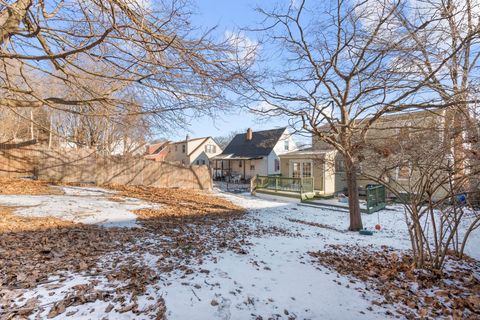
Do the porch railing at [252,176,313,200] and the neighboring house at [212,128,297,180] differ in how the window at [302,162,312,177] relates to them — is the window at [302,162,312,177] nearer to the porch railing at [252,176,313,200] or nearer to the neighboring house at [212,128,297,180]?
the porch railing at [252,176,313,200]

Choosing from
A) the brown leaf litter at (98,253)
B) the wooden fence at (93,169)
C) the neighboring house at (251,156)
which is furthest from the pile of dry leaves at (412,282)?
the neighboring house at (251,156)

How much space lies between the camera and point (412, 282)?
11.4 ft

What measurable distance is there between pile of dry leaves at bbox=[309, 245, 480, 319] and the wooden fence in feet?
39.8

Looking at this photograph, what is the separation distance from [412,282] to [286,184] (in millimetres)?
11141

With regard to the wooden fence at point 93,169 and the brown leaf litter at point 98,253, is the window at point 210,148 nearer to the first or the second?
the wooden fence at point 93,169

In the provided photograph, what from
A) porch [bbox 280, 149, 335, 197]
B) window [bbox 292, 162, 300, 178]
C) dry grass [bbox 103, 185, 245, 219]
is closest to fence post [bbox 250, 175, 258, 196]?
porch [bbox 280, 149, 335, 197]

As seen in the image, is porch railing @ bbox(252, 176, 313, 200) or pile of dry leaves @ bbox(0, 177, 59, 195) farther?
porch railing @ bbox(252, 176, 313, 200)

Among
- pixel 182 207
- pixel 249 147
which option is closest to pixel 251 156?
pixel 249 147

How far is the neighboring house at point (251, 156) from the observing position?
21.6m

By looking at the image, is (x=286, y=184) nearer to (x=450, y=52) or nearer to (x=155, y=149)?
(x=450, y=52)

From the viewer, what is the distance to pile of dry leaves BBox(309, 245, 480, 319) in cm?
280

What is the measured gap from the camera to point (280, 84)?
6812 millimetres

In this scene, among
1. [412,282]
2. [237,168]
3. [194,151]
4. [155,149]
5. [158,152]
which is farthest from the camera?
[155,149]

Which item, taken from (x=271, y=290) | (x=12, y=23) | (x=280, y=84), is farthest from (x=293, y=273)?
(x=12, y=23)
